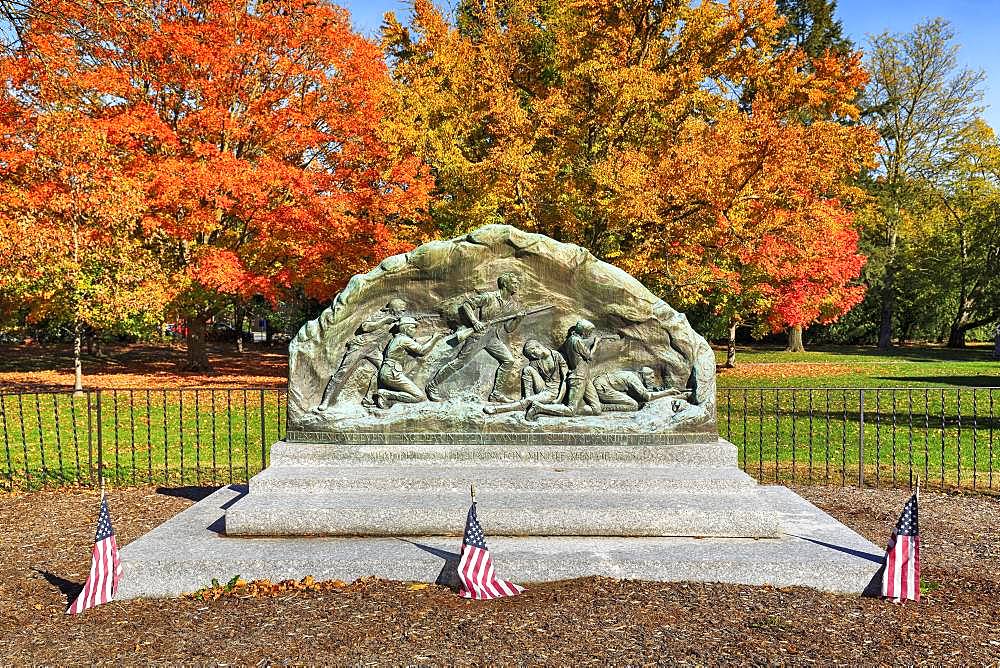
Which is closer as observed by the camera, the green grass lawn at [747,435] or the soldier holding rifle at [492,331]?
the soldier holding rifle at [492,331]

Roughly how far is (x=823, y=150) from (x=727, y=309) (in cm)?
792

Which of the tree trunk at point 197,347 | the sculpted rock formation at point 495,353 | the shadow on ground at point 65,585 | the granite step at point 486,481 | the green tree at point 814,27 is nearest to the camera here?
the shadow on ground at point 65,585

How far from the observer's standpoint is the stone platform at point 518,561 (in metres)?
5.41

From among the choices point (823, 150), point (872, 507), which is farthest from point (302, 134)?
point (872, 507)

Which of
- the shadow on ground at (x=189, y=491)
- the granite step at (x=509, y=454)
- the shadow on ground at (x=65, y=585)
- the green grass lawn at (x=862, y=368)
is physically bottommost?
the shadow on ground at (x=189, y=491)

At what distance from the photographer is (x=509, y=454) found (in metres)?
6.93

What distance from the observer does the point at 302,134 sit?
19203 millimetres

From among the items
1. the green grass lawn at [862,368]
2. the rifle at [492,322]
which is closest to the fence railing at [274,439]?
the rifle at [492,322]

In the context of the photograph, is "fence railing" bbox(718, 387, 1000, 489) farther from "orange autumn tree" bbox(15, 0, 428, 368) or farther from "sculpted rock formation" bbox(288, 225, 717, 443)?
"orange autumn tree" bbox(15, 0, 428, 368)

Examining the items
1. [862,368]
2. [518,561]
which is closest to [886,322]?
[862,368]

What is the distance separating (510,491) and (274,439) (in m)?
7.11

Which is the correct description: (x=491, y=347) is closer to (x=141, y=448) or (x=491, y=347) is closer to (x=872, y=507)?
(x=872, y=507)

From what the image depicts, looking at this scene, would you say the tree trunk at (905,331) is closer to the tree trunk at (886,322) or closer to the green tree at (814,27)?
the tree trunk at (886,322)

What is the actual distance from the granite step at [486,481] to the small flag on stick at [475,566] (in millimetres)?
1351
